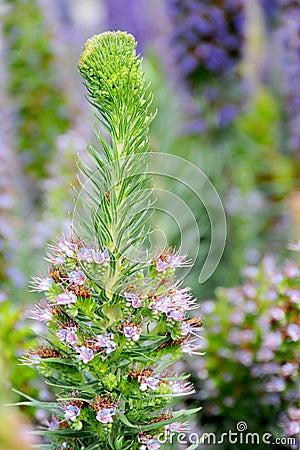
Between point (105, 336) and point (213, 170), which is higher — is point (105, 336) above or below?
below

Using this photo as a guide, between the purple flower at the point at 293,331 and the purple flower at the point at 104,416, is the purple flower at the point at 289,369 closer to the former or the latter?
the purple flower at the point at 293,331

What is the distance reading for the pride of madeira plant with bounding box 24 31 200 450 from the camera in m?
0.70

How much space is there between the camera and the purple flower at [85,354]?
69cm

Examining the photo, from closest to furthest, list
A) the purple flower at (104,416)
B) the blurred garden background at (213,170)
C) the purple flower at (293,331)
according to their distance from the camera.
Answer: the purple flower at (104,416) < the purple flower at (293,331) < the blurred garden background at (213,170)

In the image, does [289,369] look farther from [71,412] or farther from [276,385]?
[71,412]

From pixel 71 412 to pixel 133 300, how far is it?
0.13 meters

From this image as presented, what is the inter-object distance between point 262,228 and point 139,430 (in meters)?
1.39

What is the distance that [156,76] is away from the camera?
1738 millimetres

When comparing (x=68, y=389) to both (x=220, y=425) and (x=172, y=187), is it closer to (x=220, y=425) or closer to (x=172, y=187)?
(x=220, y=425)

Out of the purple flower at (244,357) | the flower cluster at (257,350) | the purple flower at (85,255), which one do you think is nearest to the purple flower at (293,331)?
the flower cluster at (257,350)

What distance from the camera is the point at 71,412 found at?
70cm

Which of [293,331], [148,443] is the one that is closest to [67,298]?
[148,443]

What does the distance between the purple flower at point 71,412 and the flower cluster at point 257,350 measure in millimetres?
419

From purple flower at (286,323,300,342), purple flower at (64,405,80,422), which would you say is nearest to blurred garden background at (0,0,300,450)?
purple flower at (286,323,300,342)
